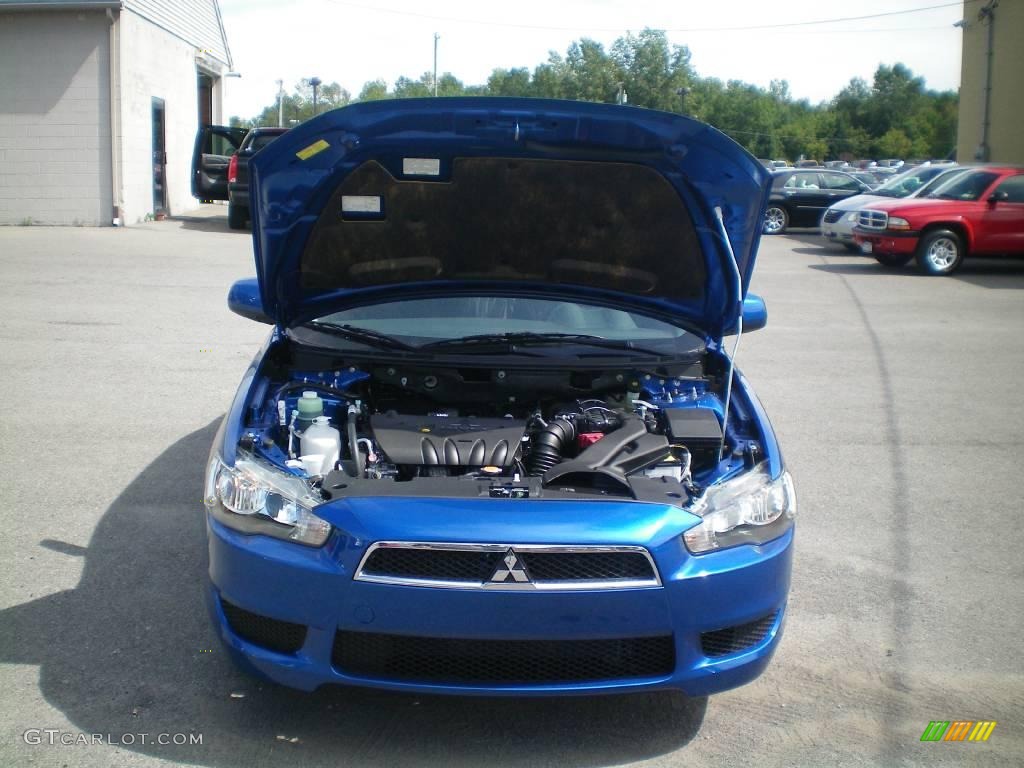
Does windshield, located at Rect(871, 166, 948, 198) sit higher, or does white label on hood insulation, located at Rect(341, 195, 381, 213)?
windshield, located at Rect(871, 166, 948, 198)

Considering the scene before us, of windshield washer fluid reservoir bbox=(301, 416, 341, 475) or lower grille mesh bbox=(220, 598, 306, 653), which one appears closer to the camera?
lower grille mesh bbox=(220, 598, 306, 653)

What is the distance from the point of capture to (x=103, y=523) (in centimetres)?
514

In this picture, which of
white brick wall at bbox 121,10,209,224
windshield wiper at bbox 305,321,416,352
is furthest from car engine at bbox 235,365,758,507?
white brick wall at bbox 121,10,209,224

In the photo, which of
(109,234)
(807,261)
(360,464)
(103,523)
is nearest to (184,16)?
(109,234)

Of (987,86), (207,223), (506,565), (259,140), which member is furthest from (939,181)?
(506,565)

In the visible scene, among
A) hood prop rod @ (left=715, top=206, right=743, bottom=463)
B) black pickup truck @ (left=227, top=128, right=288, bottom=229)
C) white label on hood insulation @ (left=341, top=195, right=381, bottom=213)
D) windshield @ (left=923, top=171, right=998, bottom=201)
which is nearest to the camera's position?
hood prop rod @ (left=715, top=206, right=743, bottom=463)

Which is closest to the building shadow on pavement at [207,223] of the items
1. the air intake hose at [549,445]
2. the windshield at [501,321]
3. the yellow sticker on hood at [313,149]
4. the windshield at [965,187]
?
the windshield at [965,187]

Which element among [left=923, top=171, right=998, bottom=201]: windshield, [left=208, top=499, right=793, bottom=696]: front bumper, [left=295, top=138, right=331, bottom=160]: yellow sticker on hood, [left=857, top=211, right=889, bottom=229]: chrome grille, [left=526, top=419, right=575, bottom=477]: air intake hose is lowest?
[left=208, top=499, right=793, bottom=696]: front bumper

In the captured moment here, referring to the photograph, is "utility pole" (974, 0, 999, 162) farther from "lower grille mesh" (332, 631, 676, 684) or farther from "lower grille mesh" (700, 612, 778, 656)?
"lower grille mesh" (332, 631, 676, 684)

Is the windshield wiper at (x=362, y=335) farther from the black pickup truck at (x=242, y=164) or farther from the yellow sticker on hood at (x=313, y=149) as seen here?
the black pickup truck at (x=242, y=164)

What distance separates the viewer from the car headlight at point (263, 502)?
10.4ft

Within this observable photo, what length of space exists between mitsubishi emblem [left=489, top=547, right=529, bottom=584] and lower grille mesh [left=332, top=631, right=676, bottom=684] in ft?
0.65

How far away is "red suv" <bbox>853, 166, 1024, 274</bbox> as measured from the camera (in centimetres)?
1639

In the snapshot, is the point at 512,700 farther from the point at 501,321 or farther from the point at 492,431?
the point at 501,321
